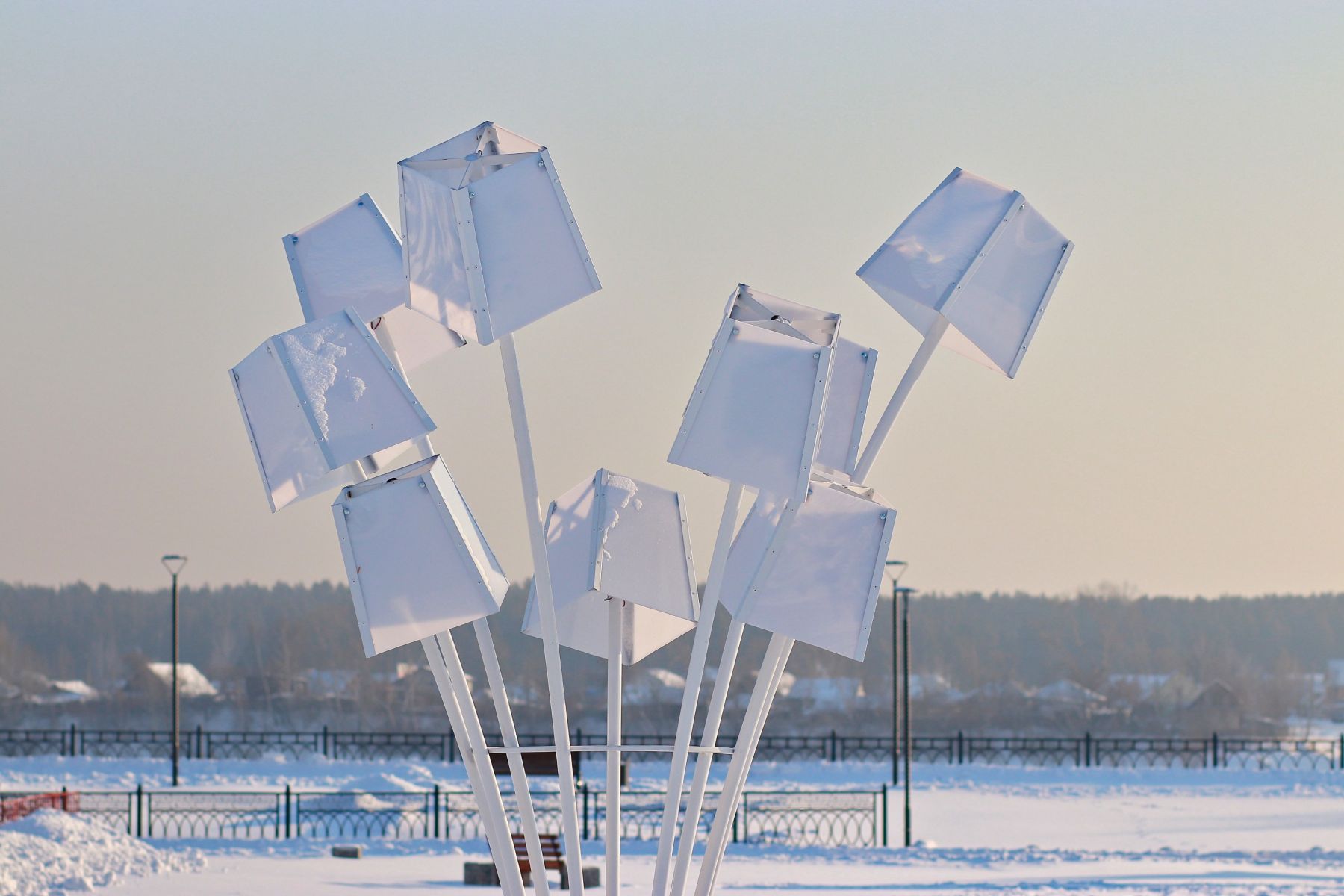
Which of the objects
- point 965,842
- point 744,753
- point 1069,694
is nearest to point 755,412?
point 744,753

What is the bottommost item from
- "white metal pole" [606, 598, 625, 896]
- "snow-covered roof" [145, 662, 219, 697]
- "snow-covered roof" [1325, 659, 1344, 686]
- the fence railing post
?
"snow-covered roof" [1325, 659, 1344, 686]

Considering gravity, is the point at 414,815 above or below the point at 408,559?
below

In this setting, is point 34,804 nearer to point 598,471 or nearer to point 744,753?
point 598,471

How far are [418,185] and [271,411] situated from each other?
1019 mm

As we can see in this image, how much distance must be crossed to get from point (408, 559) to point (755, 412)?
4.56 ft

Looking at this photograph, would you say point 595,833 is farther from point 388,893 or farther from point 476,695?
point 476,695

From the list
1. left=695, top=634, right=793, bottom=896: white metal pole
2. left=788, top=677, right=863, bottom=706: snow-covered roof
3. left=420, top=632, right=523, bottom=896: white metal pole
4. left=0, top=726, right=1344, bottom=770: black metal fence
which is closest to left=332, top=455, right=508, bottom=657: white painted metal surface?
left=420, top=632, right=523, bottom=896: white metal pole

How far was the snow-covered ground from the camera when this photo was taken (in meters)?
17.0

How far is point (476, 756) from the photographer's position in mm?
6859

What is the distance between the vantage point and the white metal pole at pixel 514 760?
6672 millimetres

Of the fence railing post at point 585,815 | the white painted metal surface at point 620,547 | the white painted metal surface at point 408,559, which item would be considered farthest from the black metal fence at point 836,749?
the white painted metal surface at point 408,559

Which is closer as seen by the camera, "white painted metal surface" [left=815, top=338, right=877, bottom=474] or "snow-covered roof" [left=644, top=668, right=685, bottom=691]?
"white painted metal surface" [left=815, top=338, right=877, bottom=474]

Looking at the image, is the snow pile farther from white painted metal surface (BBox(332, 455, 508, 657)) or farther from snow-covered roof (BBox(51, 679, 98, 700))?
snow-covered roof (BBox(51, 679, 98, 700))

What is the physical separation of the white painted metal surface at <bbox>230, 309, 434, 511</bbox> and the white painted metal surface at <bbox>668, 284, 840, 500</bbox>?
102cm
